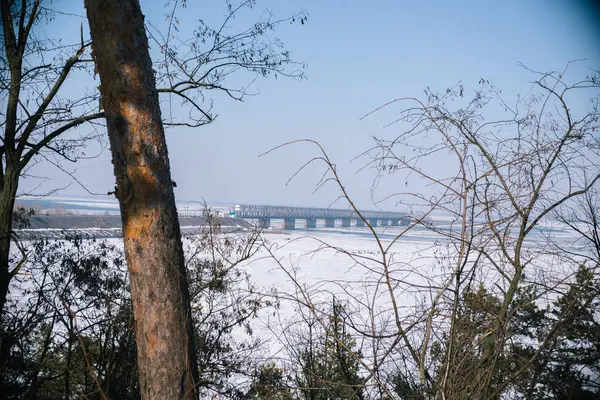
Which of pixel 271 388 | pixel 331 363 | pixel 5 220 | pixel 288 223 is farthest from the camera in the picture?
pixel 288 223

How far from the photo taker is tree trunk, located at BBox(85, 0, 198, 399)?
192 cm

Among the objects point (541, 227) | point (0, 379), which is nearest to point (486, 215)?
point (541, 227)

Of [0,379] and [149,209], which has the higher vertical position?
[149,209]

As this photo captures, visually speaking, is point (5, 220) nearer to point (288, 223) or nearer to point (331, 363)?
point (331, 363)

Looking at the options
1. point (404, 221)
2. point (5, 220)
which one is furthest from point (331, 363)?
point (5, 220)

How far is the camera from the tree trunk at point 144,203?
1922 mm

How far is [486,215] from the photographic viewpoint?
1925 mm

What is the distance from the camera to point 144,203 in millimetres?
1985

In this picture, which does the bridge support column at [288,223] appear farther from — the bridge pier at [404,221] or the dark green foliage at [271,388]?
the bridge pier at [404,221]

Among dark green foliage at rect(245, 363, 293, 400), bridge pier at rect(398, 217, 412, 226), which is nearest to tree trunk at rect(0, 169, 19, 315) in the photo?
dark green foliage at rect(245, 363, 293, 400)

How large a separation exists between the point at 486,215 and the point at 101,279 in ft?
14.2

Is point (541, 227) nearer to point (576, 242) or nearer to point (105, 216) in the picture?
point (576, 242)

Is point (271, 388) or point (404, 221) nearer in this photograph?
point (404, 221)

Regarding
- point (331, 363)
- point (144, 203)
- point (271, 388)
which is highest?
point (144, 203)
